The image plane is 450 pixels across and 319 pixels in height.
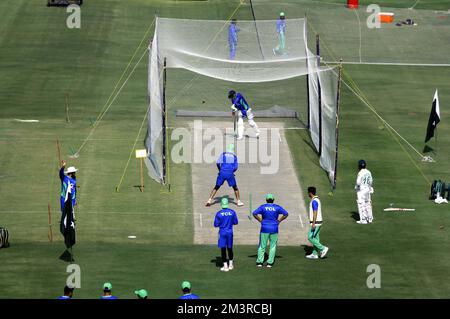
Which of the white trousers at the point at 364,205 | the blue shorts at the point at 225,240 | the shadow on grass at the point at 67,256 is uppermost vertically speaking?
the white trousers at the point at 364,205

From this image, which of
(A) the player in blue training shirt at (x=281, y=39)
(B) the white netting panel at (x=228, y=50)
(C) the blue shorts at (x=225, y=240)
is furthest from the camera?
(A) the player in blue training shirt at (x=281, y=39)

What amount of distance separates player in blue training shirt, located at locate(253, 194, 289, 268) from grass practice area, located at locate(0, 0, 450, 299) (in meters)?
0.46

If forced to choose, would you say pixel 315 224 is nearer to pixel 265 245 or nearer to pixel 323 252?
pixel 323 252

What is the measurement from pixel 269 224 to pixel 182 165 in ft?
33.4

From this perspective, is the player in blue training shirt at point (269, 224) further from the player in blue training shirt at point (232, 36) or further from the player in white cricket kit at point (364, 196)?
the player in blue training shirt at point (232, 36)

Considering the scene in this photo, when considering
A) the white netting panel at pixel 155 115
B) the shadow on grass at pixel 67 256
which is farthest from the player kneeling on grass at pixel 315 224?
the white netting panel at pixel 155 115

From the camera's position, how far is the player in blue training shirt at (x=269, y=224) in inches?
1145

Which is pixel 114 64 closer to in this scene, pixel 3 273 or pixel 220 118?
pixel 220 118

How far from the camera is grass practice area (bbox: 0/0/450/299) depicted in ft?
94.5

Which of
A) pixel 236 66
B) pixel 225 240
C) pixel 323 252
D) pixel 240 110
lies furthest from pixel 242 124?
pixel 225 240

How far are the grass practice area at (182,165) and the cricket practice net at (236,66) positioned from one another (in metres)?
0.94

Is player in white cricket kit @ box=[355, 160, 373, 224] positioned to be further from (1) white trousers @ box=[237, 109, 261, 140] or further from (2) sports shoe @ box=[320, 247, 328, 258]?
(1) white trousers @ box=[237, 109, 261, 140]

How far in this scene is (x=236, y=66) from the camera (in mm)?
40281

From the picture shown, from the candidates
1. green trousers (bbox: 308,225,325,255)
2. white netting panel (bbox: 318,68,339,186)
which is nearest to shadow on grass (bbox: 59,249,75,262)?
green trousers (bbox: 308,225,325,255)
